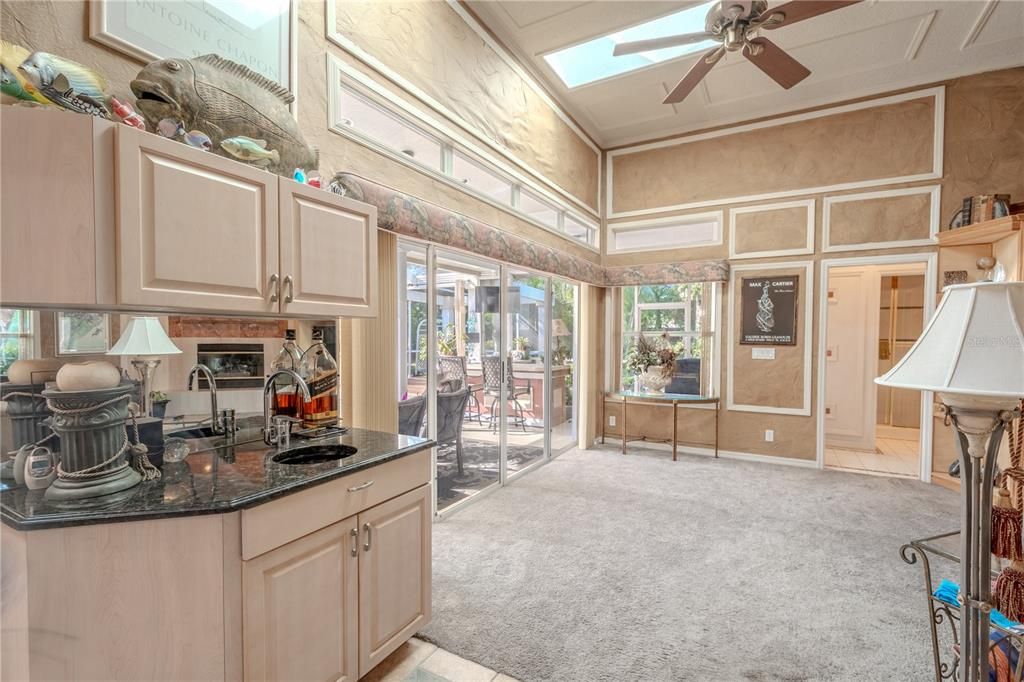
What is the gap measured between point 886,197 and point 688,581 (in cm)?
450

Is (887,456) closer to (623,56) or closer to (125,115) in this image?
(623,56)

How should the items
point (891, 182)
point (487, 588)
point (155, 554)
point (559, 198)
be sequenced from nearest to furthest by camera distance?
point (155, 554) → point (487, 588) → point (891, 182) → point (559, 198)

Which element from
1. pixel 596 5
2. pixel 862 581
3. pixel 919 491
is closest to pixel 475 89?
pixel 596 5

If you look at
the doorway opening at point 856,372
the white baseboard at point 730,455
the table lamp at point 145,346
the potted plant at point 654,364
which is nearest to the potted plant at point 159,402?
the table lamp at point 145,346

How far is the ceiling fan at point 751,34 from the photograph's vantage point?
251cm

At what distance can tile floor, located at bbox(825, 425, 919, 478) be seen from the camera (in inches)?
192

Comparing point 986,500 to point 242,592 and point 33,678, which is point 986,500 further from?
point 33,678

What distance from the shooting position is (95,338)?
1.54m

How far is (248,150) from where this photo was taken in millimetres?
1615

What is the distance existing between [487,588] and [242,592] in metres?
1.48

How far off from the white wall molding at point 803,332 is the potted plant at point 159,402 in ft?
17.4

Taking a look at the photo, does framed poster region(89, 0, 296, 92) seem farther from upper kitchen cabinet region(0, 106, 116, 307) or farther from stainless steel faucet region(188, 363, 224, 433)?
stainless steel faucet region(188, 363, 224, 433)

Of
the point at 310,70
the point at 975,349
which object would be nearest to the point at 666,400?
the point at 975,349

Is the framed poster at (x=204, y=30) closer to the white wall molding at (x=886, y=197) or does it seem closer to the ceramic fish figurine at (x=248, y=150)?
the ceramic fish figurine at (x=248, y=150)
